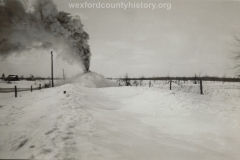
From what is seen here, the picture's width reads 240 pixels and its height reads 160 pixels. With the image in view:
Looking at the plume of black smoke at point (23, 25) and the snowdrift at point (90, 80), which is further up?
the plume of black smoke at point (23, 25)

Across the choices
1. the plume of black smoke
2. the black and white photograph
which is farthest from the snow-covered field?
the plume of black smoke

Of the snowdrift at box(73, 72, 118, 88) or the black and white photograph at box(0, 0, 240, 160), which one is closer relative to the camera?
the black and white photograph at box(0, 0, 240, 160)

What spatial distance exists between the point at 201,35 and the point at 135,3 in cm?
295

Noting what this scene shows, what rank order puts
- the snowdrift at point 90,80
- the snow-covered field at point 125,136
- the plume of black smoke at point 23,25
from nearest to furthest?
the snow-covered field at point 125,136 → the plume of black smoke at point 23,25 → the snowdrift at point 90,80

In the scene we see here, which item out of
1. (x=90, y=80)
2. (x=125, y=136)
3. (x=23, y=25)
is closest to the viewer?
(x=125, y=136)

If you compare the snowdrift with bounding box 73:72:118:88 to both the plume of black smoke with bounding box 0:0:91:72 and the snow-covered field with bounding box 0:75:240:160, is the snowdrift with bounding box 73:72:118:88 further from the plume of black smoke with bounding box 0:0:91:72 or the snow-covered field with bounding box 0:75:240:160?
the snow-covered field with bounding box 0:75:240:160

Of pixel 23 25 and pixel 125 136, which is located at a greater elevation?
pixel 23 25

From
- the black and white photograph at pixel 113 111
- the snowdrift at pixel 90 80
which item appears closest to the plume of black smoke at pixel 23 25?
the black and white photograph at pixel 113 111

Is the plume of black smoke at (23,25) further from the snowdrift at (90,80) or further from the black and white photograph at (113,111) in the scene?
the snowdrift at (90,80)

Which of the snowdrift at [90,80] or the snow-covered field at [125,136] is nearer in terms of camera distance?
the snow-covered field at [125,136]

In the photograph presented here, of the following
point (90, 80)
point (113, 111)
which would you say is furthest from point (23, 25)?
point (90, 80)

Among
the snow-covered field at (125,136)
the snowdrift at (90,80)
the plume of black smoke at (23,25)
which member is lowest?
the snow-covered field at (125,136)

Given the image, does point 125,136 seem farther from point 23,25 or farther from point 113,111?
point 23,25

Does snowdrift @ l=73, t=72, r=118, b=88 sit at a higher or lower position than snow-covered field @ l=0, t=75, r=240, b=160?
higher
